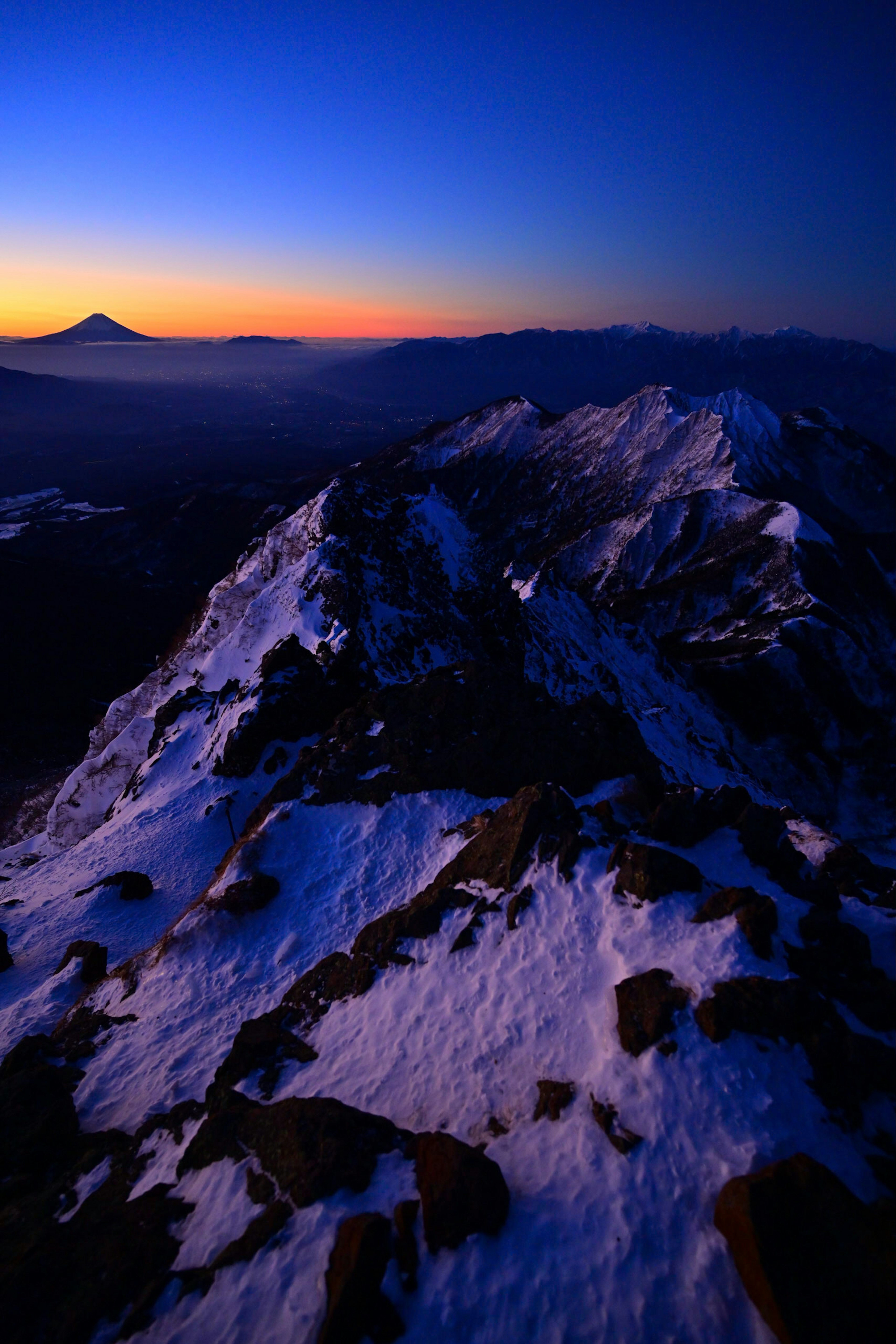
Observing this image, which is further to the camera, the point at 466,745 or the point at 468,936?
the point at 466,745

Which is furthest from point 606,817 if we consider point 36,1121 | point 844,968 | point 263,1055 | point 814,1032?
point 36,1121

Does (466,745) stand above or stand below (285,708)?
above

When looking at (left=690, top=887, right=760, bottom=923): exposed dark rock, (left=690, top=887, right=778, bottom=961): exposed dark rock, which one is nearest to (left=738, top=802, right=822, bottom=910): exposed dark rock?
(left=690, top=887, right=778, bottom=961): exposed dark rock

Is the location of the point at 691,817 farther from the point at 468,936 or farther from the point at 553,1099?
the point at 553,1099

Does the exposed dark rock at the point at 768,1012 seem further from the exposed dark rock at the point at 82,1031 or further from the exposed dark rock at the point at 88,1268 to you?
the exposed dark rock at the point at 82,1031

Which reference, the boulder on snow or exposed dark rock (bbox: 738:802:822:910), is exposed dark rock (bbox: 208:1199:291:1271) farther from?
exposed dark rock (bbox: 738:802:822:910)

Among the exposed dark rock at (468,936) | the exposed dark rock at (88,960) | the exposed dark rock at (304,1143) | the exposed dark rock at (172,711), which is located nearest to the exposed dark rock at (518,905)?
the exposed dark rock at (468,936)

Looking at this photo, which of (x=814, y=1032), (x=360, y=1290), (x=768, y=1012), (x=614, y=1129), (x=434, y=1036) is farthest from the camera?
(x=434, y=1036)

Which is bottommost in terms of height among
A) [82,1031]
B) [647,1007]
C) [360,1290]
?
[82,1031]
